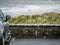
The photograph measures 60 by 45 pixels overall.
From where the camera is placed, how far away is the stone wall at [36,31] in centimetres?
1412

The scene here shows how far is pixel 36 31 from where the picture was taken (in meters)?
14.2

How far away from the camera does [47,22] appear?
50.6ft

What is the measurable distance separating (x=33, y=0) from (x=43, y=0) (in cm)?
119

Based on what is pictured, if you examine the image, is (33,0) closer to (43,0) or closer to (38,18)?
(43,0)

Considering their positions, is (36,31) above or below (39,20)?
below

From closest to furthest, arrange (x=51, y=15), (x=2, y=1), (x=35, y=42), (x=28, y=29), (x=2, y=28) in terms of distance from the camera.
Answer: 1. (x=2, y=28)
2. (x=35, y=42)
3. (x=28, y=29)
4. (x=51, y=15)
5. (x=2, y=1)

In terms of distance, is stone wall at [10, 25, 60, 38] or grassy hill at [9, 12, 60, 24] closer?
stone wall at [10, 25, 60, 38]

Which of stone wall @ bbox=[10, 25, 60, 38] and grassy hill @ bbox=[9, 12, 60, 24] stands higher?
grassy hill @ bbox=[9, 12, 60, 24]

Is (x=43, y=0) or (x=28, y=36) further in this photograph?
(x=43, y=0)

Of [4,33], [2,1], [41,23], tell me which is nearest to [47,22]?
[41,23]

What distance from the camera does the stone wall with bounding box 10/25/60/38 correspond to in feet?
46.3

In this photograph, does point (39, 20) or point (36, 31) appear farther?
point (39, 20)

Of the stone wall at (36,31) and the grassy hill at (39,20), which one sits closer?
the stone wall at (36,31)

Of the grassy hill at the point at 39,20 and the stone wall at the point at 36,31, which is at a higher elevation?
the grassy hill at the point at 39,20
